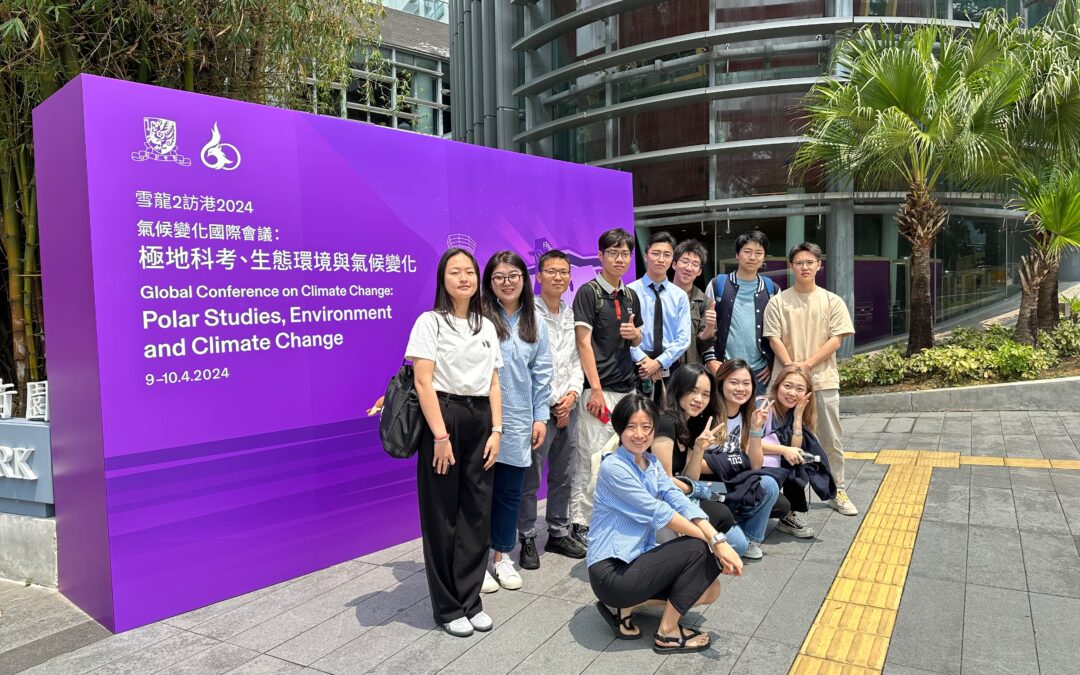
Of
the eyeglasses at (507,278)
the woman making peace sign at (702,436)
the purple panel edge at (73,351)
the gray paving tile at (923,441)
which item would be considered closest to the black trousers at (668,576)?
the woman making peace sign at (702,436)

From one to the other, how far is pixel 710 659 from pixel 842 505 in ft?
7.31

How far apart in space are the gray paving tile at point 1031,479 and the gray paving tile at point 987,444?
610 mm

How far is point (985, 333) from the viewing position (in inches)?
376

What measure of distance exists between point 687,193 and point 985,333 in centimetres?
534

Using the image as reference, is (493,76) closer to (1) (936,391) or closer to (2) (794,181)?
(2) (794,181)

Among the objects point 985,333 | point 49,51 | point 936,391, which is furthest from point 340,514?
point 985,333

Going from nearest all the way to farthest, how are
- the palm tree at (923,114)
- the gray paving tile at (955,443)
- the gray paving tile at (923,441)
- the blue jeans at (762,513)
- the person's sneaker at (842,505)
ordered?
the blue jeans at (762,513), the person's sneaker at (842,505), the gray paving tile at (955,443), the gray paving tile at (923,441), the palm tree at (923,114)

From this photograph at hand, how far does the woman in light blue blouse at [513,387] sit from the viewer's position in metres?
3.43

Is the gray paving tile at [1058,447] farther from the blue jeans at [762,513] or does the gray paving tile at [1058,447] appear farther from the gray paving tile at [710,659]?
the gray paving tile at [710,659]

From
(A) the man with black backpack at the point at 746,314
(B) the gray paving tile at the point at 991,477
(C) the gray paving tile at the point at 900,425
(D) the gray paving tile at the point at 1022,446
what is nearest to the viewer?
(A) the man with black backpack at the point at 746,314

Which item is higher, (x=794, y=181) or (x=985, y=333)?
(x=794, y=181)

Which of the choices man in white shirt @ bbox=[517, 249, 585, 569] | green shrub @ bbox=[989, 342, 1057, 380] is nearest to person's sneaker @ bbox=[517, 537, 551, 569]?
man in white shirt @ bbox=[517, 249, 585, 569]

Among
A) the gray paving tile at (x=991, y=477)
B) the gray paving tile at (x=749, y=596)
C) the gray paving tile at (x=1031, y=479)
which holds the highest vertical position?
the gray paving tile at (x=1031, y=479)

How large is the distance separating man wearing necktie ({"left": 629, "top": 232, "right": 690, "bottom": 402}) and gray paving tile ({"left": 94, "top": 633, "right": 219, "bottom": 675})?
265cm
